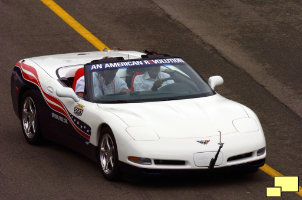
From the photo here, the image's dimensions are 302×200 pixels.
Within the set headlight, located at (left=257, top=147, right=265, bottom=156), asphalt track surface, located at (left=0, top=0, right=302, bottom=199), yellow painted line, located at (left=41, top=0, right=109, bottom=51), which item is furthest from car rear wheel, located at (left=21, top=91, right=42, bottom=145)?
yellow painted line, located at (left=41, top=0, right=109, bottom=51)

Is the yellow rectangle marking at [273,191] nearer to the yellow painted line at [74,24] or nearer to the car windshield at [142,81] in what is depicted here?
the car windshield at [142,81]

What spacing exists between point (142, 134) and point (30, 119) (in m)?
2.90

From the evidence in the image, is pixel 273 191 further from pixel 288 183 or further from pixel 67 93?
pixel 67 93

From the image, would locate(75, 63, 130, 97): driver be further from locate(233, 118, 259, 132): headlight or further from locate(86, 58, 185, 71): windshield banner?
locate(233, 118, 259, 132): headlight

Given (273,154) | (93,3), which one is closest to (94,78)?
(273,154)

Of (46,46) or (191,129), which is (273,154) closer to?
(191,129)

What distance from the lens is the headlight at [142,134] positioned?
9.62 meters

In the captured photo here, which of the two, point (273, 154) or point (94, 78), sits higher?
point (94, 78)

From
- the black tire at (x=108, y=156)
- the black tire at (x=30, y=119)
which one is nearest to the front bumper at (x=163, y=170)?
the black tire at (x=108, y=156)

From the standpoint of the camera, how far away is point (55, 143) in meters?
12.0

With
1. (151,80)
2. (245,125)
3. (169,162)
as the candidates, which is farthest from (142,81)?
(169,162)

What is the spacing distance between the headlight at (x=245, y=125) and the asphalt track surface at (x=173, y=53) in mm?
592

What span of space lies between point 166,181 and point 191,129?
0.69 m

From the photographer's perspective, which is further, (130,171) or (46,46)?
(46,46)
